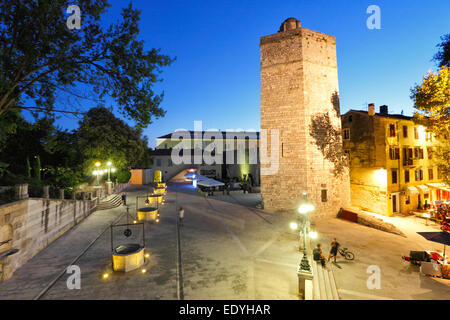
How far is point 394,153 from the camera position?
19.8 m

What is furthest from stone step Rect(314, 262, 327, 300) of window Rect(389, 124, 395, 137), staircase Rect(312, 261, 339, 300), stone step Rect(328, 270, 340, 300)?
window Rect(389, 124, 395, 137)

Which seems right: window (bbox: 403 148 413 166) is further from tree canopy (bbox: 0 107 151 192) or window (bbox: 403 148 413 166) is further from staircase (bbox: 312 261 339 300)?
tree canopy (bbox: 0 107 151 192)

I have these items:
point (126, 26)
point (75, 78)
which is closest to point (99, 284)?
point (75, 78)

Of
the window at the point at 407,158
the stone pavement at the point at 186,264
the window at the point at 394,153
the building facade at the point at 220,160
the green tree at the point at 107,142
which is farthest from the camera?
the building facade at the point at 220,160

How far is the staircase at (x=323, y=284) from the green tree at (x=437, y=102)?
15.3 m

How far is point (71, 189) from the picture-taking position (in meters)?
15.3

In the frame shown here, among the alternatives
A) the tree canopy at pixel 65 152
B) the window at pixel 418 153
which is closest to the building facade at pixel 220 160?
the tree canopy at pixel 65 152

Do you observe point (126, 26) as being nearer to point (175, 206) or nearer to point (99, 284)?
point (99, 284)

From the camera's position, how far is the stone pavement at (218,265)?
23.7 feet

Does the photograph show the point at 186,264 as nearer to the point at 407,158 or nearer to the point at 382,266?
the point at 382,266

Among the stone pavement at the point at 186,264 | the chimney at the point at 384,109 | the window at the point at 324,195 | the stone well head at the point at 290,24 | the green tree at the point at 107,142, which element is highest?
the stone well head at the point at 290,24

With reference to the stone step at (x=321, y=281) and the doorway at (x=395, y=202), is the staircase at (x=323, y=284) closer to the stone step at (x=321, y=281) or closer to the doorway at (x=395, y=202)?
the stone step at (x=321, y=281)

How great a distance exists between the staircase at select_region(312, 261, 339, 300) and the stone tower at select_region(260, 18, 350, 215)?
9426mm
